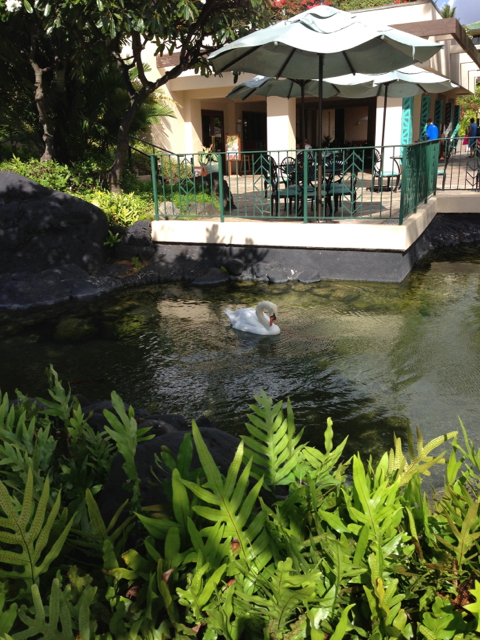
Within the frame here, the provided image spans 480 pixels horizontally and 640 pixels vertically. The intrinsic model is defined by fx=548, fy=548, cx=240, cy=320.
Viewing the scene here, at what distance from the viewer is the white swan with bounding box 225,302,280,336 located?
5.98 metres

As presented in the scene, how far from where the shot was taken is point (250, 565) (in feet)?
4.58

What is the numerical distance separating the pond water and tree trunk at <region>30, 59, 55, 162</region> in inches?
191

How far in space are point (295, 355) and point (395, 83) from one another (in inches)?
347

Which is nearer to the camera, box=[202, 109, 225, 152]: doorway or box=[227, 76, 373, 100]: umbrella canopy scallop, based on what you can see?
box=[227, 76, 373, 100]: umbrella canopy scallop

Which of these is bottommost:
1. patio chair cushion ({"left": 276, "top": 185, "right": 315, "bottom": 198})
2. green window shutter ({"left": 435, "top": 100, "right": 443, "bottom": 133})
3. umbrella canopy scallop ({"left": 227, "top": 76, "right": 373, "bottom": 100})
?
patio chair cushion ({"left": 276, "top": 185, "right": 315, "bottom": 198})

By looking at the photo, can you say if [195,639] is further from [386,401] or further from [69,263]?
[69,263]

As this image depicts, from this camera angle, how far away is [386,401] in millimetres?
4379

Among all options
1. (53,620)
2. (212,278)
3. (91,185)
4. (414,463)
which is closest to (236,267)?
(212,278)

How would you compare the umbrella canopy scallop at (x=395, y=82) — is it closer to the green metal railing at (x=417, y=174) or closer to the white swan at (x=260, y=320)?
the green metal railing at (x=417, y=174)

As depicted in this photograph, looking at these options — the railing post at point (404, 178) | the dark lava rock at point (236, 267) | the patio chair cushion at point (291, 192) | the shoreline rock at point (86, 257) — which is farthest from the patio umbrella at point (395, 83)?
the dark lava rock at point (236, 267)

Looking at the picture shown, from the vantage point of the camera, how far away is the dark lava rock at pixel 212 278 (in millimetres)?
8494

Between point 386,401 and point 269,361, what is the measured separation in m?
1.34

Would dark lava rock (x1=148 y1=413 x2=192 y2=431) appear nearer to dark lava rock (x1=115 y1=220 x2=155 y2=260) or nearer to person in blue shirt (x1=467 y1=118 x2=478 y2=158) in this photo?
dark lava rock (x1=115 y1=220 x2=155 y2=260)

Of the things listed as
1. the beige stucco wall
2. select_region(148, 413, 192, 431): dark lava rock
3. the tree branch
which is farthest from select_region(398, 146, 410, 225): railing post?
the beige stucco wall
